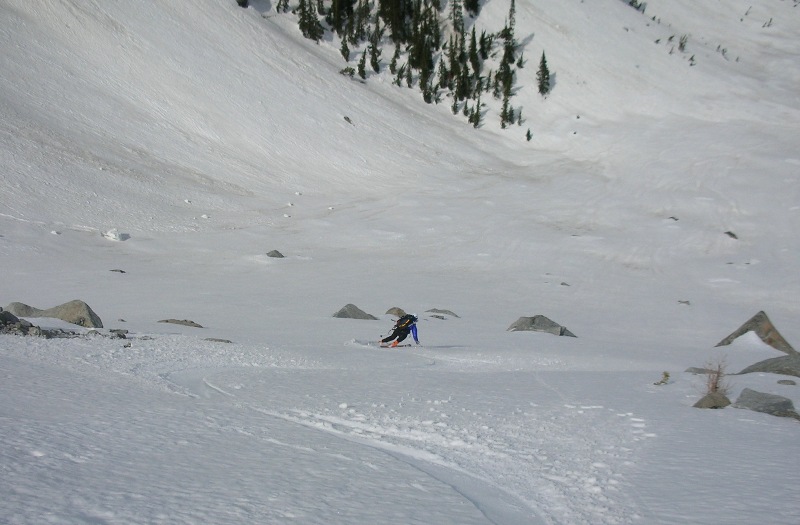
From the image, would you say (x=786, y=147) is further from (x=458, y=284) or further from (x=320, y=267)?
(x=320, y=267)

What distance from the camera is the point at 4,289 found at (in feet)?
61.6

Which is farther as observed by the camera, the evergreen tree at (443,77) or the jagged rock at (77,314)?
the evergreen tree at (443,77)

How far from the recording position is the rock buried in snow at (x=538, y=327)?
57.1ft

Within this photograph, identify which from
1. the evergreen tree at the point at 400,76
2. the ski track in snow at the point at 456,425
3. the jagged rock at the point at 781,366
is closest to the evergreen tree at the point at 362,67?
the evergreen tree at the point at 400,76

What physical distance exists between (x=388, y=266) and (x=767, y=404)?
21.7 m

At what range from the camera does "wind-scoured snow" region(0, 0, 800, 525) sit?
4641mm

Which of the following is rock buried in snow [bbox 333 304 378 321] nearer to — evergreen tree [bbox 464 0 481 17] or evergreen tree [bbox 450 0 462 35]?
evergreen tree [bbox 450 0 462 35]

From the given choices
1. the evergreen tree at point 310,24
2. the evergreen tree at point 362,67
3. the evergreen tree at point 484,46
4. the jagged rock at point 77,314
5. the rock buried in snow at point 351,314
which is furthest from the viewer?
the evergreen tree at point 484,46

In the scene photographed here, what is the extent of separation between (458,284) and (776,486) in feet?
69.7

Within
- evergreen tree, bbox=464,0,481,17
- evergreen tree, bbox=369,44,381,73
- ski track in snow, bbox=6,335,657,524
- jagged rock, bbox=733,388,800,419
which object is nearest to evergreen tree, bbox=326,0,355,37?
evergreen tree, bbox=369,44,381,73

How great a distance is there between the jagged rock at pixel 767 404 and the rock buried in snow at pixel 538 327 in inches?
370

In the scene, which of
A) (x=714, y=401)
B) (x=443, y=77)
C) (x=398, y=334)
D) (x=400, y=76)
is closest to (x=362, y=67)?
(x=400, y=76)

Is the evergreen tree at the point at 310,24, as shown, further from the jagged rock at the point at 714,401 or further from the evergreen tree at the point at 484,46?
the jagged rock at the point at 714,401

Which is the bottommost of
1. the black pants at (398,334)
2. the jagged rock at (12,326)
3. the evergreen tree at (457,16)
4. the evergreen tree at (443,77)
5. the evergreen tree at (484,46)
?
the jagged rock at (12,326)
